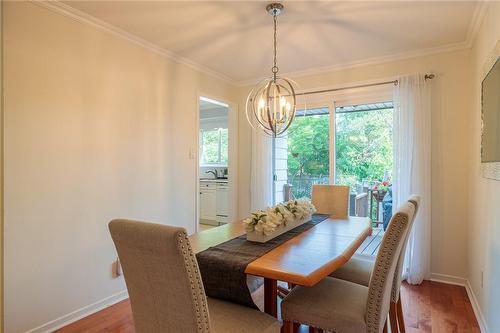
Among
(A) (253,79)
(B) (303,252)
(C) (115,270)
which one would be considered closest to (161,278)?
(B) (303,252)

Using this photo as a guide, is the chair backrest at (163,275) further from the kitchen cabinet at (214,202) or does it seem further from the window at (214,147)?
the window at (214,147)

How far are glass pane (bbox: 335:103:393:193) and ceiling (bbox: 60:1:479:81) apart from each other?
632 mm

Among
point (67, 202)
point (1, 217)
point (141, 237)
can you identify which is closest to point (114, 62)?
point (67, 202)

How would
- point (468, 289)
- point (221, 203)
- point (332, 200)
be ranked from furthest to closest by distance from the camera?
1. point (221, 203)
2. point (332, 200)
3. point (468, 289)

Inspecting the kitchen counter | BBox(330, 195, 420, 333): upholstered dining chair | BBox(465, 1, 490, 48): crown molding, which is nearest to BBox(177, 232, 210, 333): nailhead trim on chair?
BBox(330, 195, 420, 333): upholstered dining chair

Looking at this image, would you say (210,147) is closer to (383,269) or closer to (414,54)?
(414,54)

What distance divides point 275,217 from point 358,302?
2.18ft

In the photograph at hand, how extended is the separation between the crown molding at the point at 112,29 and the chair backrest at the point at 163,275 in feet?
6.46

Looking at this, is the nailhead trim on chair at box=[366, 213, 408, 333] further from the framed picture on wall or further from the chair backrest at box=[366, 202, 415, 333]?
the framed picture on wall

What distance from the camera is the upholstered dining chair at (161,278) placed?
3.60ft

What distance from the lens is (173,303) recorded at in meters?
1.19

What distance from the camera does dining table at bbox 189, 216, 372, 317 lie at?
1.38m

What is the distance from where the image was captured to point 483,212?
2.33 meters

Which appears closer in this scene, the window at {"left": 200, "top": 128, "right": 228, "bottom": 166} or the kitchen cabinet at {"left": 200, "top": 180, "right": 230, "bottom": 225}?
the kitchen cabinet at {"left": 200, "top": 180, "right": 230, "bottom": 225}
